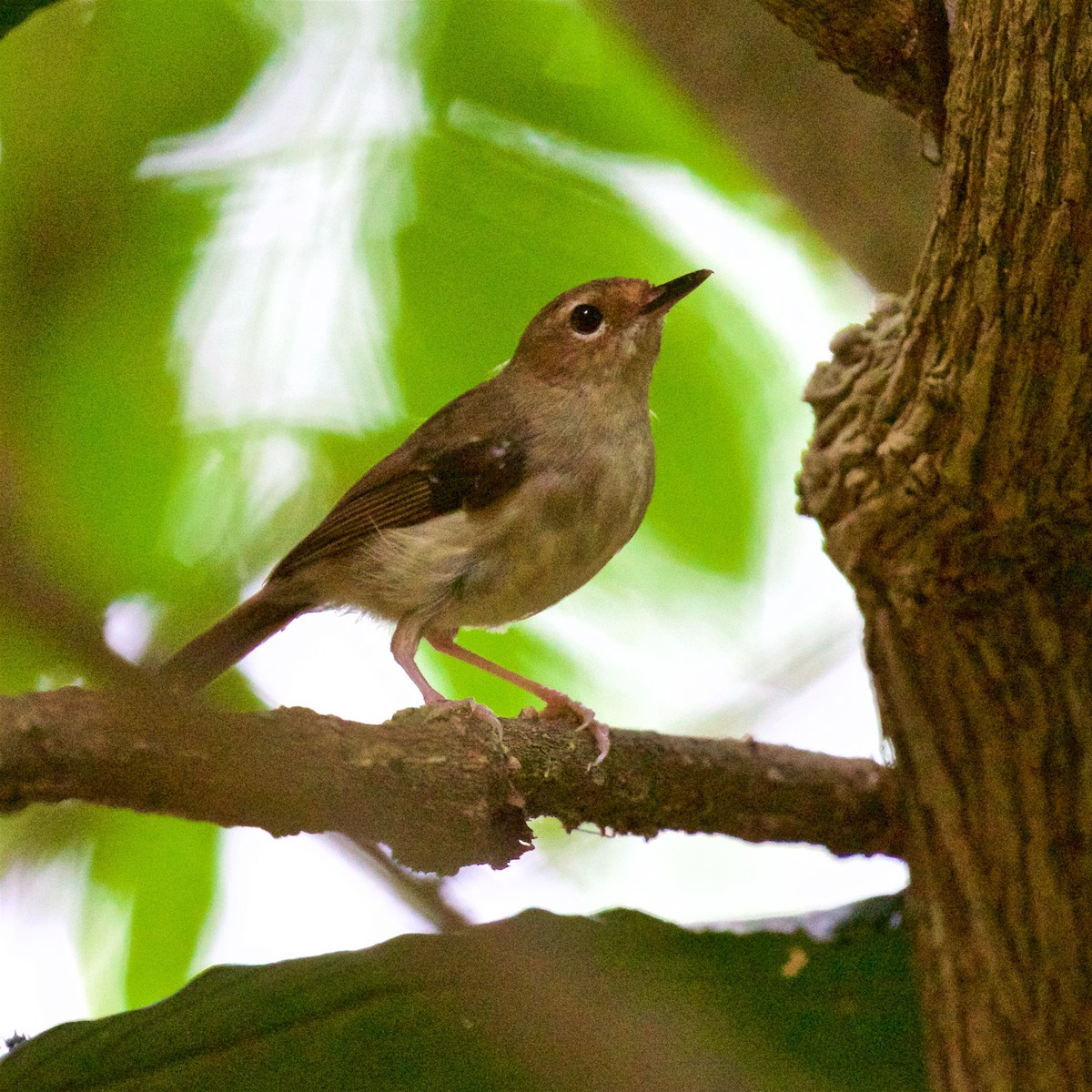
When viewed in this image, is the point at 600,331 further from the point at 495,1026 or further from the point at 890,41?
the point at 495,1026

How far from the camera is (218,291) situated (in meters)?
2.82

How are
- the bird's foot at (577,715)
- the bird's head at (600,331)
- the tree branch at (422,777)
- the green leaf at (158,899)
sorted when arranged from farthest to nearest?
the bird's head at (600,331), the bird's foot at (577,715), the green leaf at (158,899), the tree branch at (422,777)

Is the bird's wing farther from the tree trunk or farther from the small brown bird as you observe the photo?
the tree trunk

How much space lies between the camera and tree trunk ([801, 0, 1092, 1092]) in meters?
2.09

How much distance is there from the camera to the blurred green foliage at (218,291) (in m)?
1.98

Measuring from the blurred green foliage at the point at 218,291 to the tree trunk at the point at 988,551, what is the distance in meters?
0.94

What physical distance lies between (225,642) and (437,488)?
1.38 m

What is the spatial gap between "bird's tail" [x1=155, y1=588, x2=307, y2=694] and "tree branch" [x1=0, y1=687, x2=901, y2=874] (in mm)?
37

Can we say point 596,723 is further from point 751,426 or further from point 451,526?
point 751,426

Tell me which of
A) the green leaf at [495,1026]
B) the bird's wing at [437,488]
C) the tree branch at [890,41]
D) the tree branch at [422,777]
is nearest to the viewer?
the tree branch at [422,777]

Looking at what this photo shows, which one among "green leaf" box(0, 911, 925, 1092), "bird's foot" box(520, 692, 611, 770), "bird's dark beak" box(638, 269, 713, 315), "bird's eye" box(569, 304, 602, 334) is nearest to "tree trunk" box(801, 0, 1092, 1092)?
"green leaf" box(0, 911, 925, 1092)

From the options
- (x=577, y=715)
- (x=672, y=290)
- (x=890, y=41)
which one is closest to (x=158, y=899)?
(x=577, y=715)

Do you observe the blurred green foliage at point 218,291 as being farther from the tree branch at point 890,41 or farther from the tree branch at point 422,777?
the tree branch at point 890,41

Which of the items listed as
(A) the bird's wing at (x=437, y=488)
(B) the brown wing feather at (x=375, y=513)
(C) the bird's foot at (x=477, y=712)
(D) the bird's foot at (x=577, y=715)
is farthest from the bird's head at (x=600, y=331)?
(C) the bird's foot at (x=477, y=712)
